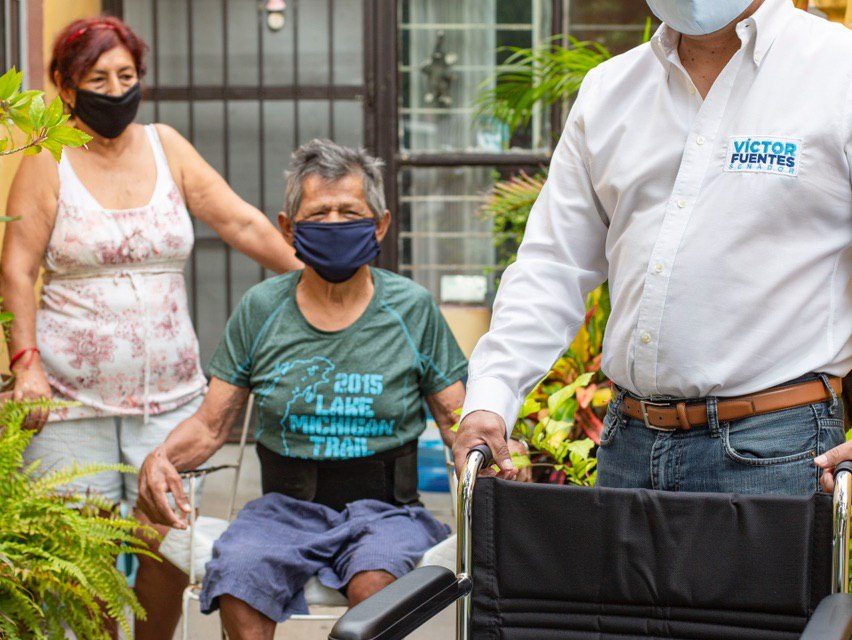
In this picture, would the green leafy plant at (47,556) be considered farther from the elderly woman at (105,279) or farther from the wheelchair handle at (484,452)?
the wheelchair handle at (484,452)

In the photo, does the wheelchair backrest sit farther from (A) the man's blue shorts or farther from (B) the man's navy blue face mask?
(B) the man's navy blue face mask

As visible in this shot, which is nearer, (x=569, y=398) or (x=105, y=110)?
(x=105, y=110)

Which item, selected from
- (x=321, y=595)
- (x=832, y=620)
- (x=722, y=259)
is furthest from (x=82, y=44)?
(x=832, y=620)

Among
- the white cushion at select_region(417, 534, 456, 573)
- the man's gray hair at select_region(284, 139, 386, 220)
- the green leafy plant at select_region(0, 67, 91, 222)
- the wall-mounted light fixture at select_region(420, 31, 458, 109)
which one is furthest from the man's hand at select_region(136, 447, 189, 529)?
the wall-mounted light fixture at select_region(420, 31, 458, 109)

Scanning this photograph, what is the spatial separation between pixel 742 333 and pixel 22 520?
5.20ft

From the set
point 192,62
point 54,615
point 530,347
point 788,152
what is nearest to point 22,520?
point 54,615

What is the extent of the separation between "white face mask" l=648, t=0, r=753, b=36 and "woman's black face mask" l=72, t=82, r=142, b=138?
1.69 metres

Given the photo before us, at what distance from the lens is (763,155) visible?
5.88 ft

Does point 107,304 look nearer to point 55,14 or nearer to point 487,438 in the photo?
point 487,438

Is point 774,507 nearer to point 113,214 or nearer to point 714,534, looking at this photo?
point 714,534

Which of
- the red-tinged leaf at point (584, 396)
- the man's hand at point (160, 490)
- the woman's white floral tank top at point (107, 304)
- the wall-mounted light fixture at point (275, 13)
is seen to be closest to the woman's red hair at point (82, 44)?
the woman's white floral tank top at point (107, 304)

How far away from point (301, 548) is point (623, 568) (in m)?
1.13

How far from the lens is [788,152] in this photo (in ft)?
5.83

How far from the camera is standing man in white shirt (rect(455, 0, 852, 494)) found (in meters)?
1.79
